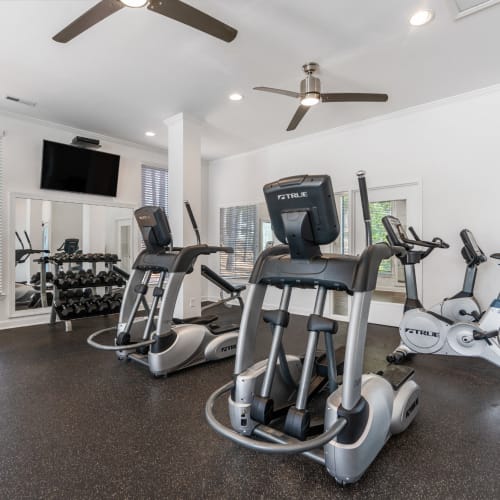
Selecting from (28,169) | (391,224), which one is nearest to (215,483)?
(391,224)

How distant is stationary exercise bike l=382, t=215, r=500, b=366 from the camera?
2.86 m

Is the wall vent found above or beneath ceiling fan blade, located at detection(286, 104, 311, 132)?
above

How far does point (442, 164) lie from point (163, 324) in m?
3.87

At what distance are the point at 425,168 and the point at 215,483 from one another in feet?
14.1

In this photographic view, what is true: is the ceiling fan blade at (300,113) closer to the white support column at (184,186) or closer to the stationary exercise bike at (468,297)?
the white support column at (184,186)

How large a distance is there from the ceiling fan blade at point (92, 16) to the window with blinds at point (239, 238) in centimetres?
426

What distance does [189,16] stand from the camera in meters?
2.22

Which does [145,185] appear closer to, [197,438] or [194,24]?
[194,24]

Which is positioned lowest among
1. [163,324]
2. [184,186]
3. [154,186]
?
[163,324]

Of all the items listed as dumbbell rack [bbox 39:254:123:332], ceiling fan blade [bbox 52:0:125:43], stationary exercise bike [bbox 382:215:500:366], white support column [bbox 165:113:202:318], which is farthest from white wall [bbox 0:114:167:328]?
stationary exercise bike [bbox 382:215:500:366]

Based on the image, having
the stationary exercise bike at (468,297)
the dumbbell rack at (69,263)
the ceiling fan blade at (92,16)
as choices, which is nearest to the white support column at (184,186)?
the dumbbell rack at (69,263)

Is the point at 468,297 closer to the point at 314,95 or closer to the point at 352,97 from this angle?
the point at 352,97

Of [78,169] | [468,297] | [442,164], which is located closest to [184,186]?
[78,169]

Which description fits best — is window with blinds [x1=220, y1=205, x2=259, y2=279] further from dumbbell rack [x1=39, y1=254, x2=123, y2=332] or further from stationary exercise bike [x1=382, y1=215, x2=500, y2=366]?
stationary exercise bike [x1=382, y1=215, x2=500, y2=366]
